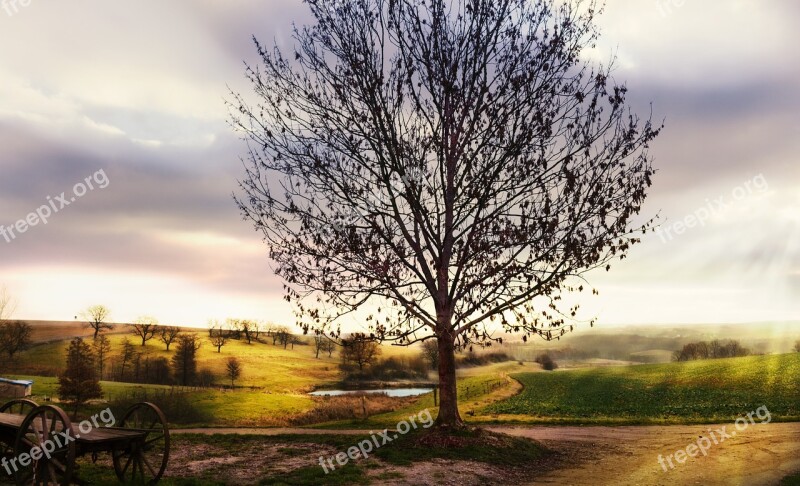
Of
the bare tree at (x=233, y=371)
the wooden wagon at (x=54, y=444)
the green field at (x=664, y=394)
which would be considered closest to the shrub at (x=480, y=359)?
the green field at (x=664, y=394)

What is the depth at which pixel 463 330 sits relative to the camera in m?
19.5

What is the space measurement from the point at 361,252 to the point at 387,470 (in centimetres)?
751

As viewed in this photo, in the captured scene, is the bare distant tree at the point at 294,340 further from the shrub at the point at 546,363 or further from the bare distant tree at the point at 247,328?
the shrub at the point at 546,363

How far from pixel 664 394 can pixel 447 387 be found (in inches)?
1592

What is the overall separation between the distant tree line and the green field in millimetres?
51203

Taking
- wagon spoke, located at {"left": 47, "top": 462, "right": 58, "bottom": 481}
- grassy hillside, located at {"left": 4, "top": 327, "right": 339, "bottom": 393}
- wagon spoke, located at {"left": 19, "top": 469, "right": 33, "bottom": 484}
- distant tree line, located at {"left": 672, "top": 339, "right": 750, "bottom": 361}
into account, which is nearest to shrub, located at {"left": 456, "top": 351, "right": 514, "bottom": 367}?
grassy hillside, located at {"left": 4, "top": 327, "right": 339, "bottom": 393}

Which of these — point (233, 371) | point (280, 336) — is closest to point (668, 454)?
point (233, 371)

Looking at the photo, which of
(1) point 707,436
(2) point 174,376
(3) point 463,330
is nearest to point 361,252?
(3) point 463,330

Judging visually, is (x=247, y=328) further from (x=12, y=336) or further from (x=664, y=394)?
(x=664, y=394)

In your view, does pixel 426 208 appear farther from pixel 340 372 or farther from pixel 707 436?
pixel 340 372

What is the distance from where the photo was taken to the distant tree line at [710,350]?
4700 inches

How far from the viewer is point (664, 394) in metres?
51.2

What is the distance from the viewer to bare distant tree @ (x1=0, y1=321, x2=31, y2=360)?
87575 millimetres

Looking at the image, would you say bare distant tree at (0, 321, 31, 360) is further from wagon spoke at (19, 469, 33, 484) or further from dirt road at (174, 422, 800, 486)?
dirt road at (174, 422, 800, 486)
